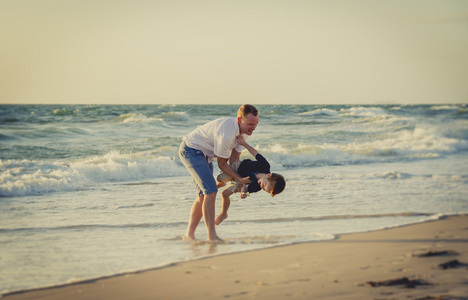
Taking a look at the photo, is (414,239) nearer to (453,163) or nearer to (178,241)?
(178,241)

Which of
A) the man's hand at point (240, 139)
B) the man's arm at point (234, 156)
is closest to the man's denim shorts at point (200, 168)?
the man's arm at point (234, 156)

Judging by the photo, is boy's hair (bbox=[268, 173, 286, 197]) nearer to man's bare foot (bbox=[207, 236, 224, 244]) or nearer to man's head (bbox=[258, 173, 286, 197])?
man's head (bbox=[258, 173, 286, 197])

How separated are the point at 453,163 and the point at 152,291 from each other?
13949 mm

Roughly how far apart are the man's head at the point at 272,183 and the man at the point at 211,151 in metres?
0.17

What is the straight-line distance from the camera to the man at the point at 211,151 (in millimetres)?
5391

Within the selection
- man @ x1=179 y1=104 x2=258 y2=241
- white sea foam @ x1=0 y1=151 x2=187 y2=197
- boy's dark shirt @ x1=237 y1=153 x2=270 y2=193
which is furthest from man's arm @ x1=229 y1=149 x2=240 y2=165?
white sea foam @ x1=0 y1=151 x2=187 y2=197

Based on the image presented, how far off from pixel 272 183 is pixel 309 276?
148 centimetres

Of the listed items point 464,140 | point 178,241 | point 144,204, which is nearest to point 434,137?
point 464,140

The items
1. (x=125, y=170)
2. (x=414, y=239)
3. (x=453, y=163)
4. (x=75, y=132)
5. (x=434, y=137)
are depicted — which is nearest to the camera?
(x=414, y=239)

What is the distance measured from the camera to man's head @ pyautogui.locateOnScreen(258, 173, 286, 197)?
5582 mm

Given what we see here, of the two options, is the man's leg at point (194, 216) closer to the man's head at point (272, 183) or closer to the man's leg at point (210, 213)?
the man's leg at point (210, 213)

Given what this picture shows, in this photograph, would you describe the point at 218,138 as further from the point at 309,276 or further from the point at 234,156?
the point at 309,276

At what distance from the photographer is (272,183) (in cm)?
560

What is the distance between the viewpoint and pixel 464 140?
24188 mm
